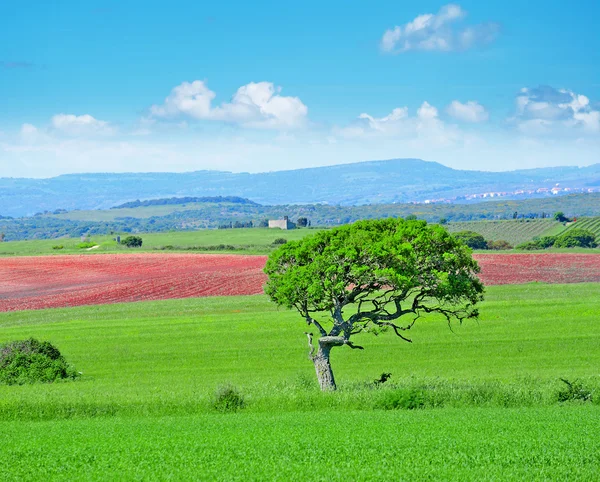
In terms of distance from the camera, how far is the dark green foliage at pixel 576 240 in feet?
376

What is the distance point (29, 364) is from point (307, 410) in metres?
13.4

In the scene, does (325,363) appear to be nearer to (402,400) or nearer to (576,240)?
(402,400)

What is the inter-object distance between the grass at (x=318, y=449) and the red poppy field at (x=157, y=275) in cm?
4449

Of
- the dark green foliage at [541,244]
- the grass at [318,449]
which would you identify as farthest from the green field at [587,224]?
the grass at [318,449]

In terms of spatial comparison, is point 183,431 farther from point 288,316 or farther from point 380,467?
point 288,316

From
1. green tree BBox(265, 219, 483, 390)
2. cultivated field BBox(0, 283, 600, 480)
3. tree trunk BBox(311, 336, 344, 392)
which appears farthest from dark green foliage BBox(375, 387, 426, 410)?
tree trunk BBox(311, 336, 344, 392)

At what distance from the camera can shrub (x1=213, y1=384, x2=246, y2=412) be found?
63.9 ft

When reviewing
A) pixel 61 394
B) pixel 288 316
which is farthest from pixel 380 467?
pixel 288 316

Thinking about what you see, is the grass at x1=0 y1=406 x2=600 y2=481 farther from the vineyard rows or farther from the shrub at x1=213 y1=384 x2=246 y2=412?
the vineyard rows

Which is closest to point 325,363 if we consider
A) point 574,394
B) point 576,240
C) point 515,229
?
point 574,394

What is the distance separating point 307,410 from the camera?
63.6ft

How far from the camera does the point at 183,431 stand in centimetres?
1555

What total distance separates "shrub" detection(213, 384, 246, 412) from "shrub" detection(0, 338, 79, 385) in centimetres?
1077

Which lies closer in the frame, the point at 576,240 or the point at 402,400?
the point at 402,400
